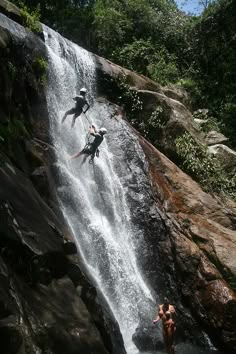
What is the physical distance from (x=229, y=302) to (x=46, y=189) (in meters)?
5.56

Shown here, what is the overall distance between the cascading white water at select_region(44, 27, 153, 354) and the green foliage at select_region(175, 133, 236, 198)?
2.66 meters

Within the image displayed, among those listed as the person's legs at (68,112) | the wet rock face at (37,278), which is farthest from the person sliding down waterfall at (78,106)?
the wet rock face at (37,278)

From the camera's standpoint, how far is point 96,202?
1370cm

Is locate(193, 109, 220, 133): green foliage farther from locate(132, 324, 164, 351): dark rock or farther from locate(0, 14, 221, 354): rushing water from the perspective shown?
locate(132, 324, 164, 351): dark rock

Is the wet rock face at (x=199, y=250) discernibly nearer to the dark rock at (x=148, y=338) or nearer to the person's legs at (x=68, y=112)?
the dark rock at (x=148, y=338)

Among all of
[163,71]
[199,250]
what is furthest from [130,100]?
[199,250]

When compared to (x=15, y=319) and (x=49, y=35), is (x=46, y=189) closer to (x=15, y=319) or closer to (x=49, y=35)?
(x=15, y=319)

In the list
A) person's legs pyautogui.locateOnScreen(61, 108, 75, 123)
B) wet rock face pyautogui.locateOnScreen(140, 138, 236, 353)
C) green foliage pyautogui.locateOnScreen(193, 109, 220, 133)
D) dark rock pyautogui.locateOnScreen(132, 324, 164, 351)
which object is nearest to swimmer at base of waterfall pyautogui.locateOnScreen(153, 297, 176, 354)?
dark rock pyautogui.locateOnScreen(132, 324, 164, 351)

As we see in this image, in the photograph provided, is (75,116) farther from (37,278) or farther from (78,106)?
(37,278)

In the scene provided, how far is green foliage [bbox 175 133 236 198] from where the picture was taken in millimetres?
17750

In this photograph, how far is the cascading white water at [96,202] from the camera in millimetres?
11594

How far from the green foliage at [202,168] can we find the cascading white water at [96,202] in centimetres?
266

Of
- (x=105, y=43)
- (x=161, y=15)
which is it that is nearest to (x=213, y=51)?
(x=161, y=15)

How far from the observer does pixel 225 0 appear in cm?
2705
